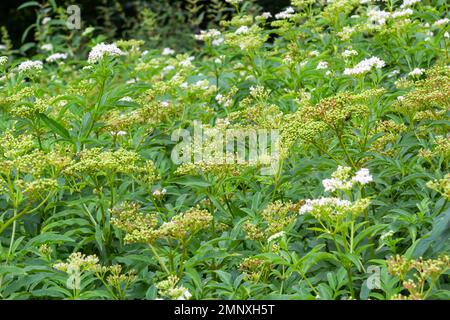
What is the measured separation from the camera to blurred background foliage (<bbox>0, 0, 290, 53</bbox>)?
10969mm

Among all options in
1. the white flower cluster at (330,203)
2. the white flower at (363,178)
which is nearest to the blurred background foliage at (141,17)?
the white flower at (363,178)

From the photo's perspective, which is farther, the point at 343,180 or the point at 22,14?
the point at 22,14

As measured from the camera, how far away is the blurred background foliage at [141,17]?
10969 millimetres

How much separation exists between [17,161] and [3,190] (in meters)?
0.26

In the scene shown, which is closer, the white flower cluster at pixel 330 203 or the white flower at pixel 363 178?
the white flower cluster at pixel 330 203

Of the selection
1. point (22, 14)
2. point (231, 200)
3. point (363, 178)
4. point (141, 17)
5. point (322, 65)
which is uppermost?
point (363, 178)

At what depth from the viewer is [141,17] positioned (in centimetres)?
1159

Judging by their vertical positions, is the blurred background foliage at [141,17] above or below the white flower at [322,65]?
below

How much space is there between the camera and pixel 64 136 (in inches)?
156

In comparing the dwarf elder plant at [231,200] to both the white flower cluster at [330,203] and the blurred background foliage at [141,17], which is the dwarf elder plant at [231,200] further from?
the blurred background foliage at [141,17]

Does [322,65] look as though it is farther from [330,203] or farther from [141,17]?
[141,17]

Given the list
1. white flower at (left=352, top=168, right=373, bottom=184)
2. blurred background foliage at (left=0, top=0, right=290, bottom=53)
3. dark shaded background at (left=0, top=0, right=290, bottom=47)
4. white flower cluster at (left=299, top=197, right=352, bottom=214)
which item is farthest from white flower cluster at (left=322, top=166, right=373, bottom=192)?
dark shaded background at (left=0, top=0, right=290, bottom=47)

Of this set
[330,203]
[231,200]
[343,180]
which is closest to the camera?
[330,203]

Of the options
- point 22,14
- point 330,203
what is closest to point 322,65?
point 330,203
